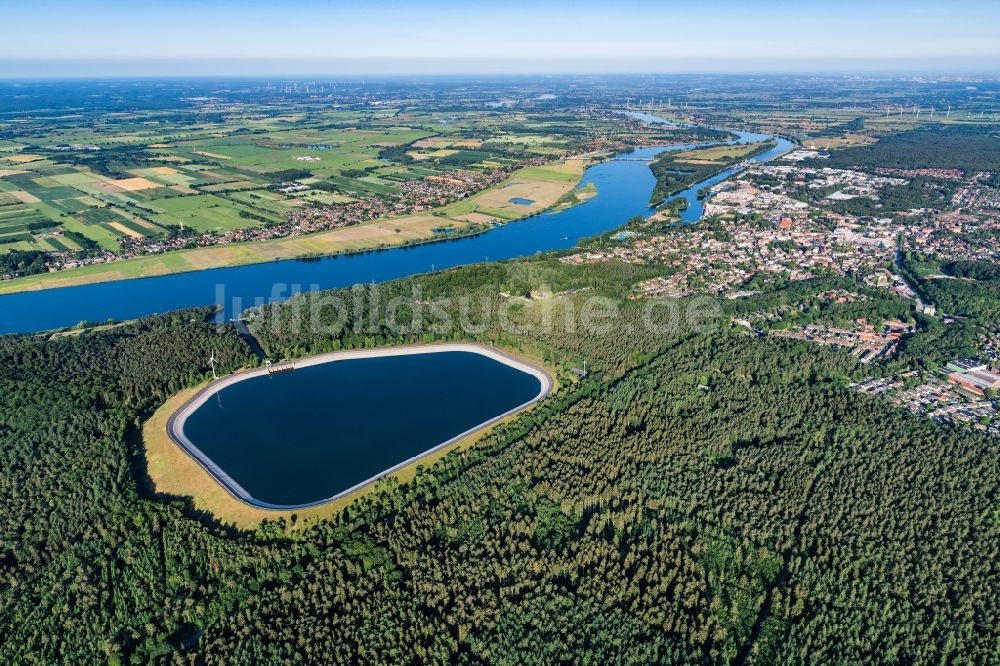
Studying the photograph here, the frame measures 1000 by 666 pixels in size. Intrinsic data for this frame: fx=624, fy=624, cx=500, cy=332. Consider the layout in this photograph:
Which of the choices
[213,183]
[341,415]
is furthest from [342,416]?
[213,183]

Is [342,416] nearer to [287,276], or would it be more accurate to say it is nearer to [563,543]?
[563,543]

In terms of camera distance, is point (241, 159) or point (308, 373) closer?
point (308, 373)

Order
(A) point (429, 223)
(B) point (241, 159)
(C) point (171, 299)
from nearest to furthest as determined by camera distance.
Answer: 1. (C) point (171, 299)
2. (A) point (429, 223)
3. (B) point (241, 159)

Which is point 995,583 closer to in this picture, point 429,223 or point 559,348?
point 559,348

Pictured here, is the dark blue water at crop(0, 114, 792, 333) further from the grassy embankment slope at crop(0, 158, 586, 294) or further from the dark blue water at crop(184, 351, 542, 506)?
the dark blue water at crop(184, 351, 542, 506)

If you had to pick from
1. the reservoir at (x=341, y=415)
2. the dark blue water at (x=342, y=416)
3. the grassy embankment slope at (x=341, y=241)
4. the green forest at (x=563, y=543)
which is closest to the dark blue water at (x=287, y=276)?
the grassy embankment slope at (x=341, y=241)

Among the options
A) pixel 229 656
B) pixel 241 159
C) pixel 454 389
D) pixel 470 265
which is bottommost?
pixel 229 656

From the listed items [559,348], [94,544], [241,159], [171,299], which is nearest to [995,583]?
[559,348]

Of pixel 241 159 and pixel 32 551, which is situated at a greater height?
pixel 241 159
